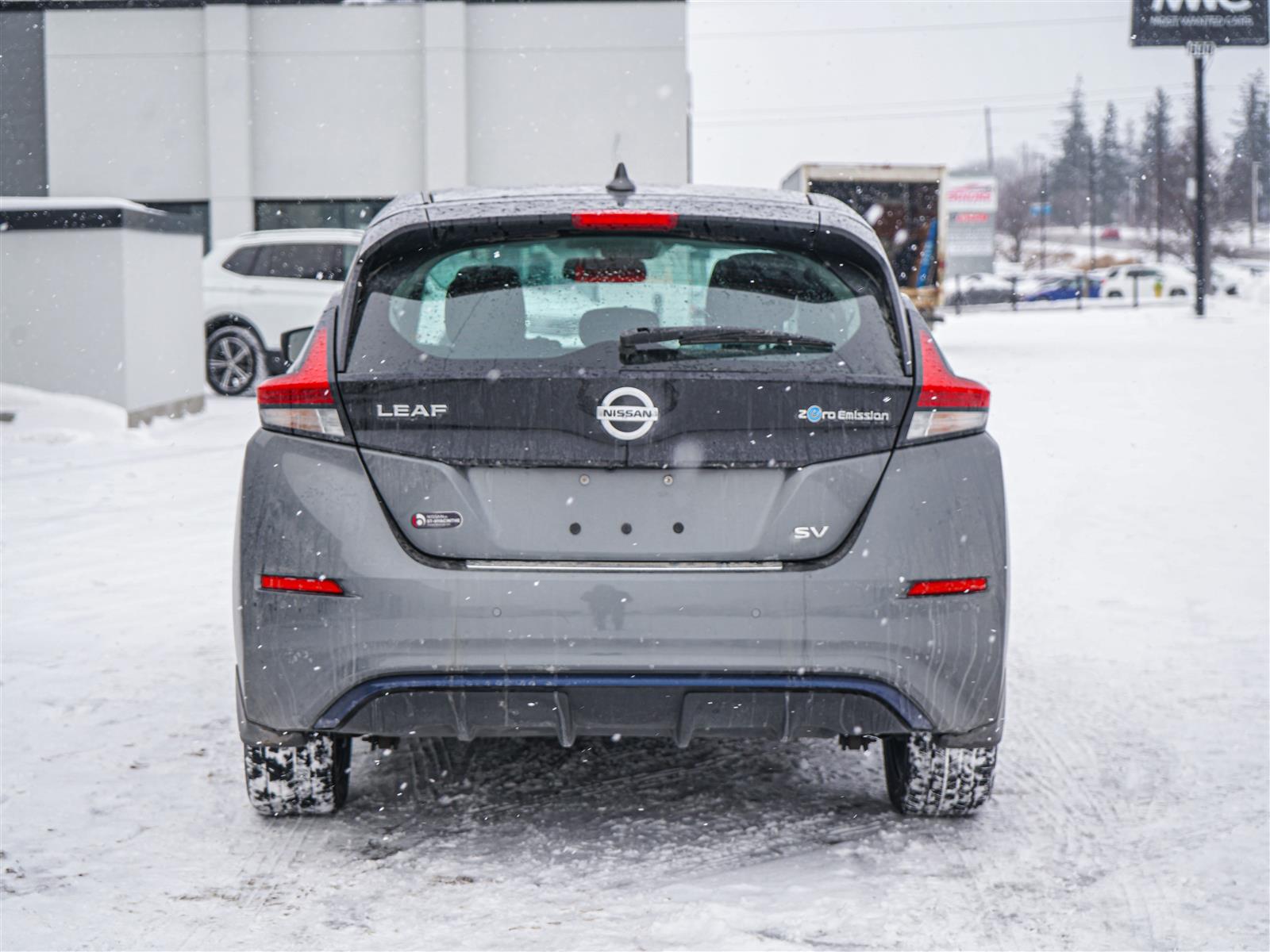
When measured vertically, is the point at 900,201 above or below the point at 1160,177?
below

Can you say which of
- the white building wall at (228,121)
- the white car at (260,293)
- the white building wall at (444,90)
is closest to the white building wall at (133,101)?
the white building wall at (228,121)

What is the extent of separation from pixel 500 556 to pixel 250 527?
632 mm

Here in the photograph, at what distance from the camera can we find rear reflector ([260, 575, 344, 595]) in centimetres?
358

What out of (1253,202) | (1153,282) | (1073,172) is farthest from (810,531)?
(1073,172)

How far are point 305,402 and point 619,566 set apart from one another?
84 centimetres

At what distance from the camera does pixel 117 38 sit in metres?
28.5

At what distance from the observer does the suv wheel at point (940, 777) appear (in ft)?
13.1

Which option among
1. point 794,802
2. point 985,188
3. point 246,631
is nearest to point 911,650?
point 794,802

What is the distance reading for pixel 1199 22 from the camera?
103ft

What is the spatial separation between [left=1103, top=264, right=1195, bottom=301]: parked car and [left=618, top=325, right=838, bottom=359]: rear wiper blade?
52923 millimetres

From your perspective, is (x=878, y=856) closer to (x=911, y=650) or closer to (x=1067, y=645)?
(x=911, y=650)

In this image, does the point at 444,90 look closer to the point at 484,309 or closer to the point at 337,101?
the point at 337,101

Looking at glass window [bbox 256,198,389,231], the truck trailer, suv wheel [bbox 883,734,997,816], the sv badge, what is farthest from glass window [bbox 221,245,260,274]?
the sv badge

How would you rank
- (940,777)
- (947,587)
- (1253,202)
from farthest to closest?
(1253,202) → (940,777) → (947,587)
